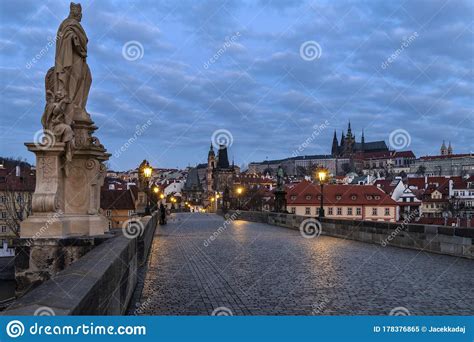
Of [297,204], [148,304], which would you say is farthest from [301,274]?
[297,204]

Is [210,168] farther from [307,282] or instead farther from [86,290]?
[86,290]

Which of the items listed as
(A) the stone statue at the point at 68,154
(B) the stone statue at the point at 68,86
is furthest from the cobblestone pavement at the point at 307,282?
(B) the stone statue at the point at 68,86

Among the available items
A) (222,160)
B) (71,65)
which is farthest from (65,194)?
(222,160)

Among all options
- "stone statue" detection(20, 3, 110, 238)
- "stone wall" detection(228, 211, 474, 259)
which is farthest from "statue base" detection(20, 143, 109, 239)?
"stone wall" detection(228, 211, 474, 259)

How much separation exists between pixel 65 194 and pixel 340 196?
7586 centimetres

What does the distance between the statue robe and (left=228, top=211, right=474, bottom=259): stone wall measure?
9815 mm

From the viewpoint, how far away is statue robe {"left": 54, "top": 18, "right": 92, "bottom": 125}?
9.61 m

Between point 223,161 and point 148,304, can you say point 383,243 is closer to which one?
point 148,304

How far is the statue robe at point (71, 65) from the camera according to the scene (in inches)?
378

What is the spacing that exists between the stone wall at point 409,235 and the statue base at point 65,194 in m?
9.01

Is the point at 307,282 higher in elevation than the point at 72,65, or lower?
lower

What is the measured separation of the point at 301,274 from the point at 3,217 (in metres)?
65.0

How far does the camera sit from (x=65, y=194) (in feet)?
31.3

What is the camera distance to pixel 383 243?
59.0 ft
